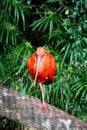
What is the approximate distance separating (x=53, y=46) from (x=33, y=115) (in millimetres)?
1385

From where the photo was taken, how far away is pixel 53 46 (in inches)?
126

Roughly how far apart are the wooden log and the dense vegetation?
3.48 ft

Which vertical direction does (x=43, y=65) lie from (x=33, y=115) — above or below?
above

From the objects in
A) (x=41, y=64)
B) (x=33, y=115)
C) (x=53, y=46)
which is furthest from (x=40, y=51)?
(x=53, y=46)

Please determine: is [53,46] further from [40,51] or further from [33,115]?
[33,115]

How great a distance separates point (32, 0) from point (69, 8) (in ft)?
1.11

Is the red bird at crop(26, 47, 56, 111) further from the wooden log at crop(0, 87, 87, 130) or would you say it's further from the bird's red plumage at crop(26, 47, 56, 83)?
the wooden log at crop(0, 87, 87, 130)

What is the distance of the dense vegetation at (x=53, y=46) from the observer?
3.05 meters

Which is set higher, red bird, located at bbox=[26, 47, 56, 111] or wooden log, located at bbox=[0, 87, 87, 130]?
red bird, located at bbox=[26, 47, 56, 111]

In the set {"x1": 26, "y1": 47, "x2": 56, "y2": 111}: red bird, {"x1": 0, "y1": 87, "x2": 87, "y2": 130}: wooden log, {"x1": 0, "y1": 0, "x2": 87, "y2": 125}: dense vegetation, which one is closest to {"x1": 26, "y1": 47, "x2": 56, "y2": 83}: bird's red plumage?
{"x1": 26, "y1": 47, "x2": 56, "y2": 111}: red bird

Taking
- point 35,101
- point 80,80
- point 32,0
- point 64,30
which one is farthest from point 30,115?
point 32,0

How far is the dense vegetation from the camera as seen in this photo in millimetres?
3049

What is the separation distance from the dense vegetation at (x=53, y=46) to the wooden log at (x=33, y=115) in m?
1.06

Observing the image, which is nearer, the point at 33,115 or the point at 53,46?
the point at 33,115
